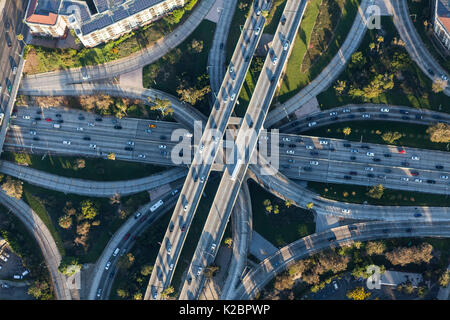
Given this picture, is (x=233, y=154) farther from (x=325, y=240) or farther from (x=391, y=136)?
(x=391, y=136)

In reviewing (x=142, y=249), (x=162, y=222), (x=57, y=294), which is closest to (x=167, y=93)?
(x=162, y=222)

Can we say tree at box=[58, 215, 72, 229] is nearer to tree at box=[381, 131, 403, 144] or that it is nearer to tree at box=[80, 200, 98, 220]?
tree at box=[80, 200, 98, 220]

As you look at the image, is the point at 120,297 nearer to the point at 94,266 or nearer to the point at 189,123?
the point at 94,266

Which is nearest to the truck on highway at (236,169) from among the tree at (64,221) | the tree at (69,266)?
the tree at (64,221)

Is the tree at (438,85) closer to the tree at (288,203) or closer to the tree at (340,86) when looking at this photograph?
the tree at (340,86)

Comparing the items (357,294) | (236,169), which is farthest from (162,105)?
(357,294)

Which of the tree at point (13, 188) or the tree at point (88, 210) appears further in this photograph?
the tree at point (88, 210)
